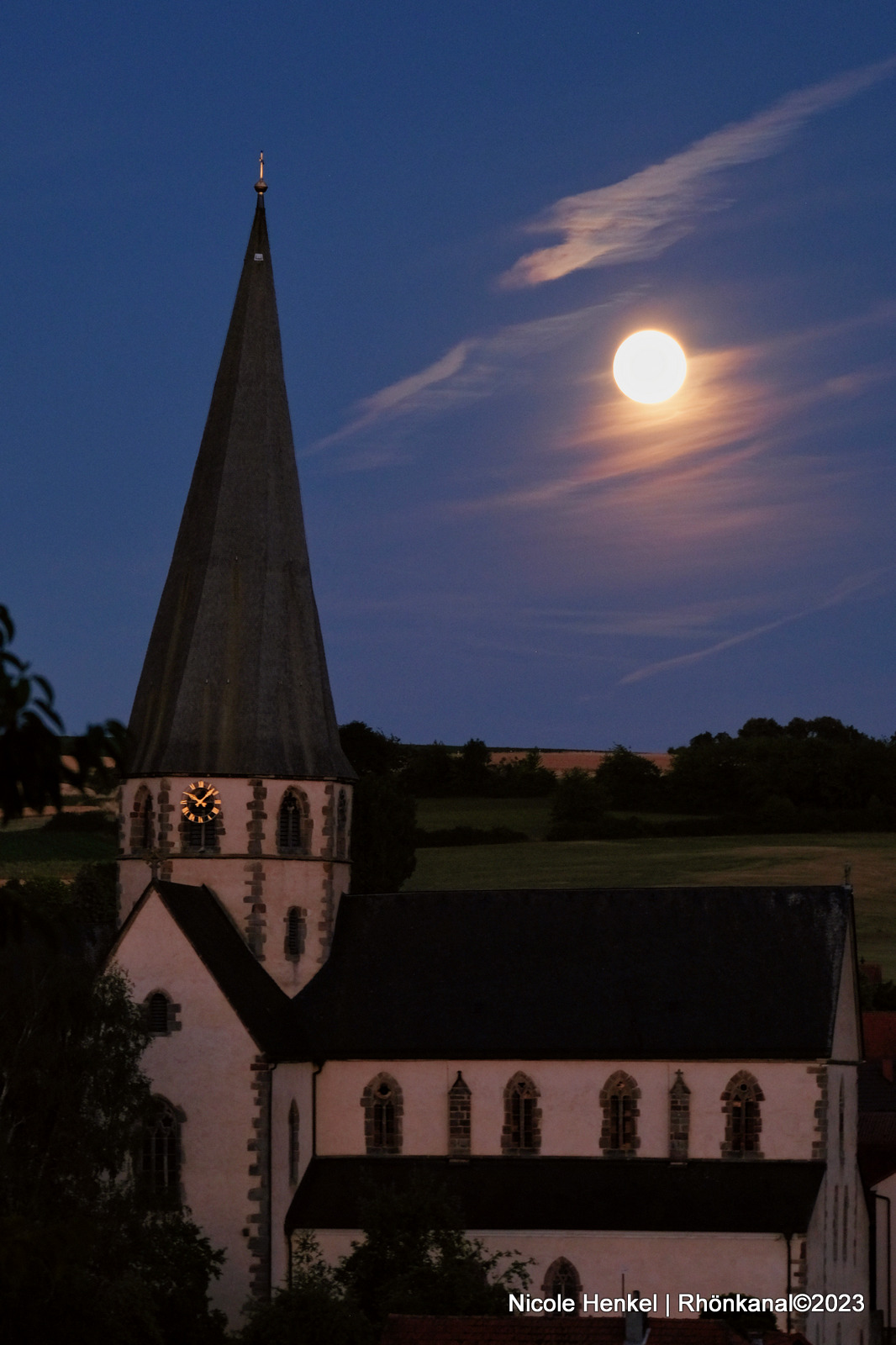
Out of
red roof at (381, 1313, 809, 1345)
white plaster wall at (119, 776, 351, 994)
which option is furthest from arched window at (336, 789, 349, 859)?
red roof at (381, 1313, 809, 1345)

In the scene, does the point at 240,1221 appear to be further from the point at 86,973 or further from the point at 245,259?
the point at 245,259

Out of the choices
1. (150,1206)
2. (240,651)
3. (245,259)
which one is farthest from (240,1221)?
(245,259)

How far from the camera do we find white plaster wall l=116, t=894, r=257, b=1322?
51906mm

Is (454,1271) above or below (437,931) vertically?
below

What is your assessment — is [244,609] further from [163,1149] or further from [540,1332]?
[540,1332]

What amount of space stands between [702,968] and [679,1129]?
4.03 metres

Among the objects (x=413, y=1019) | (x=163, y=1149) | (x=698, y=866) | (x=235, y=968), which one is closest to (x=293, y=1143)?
(x=163, y=1149)

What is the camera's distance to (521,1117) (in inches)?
2141

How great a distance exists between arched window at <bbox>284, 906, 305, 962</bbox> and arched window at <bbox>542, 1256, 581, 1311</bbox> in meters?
9.99

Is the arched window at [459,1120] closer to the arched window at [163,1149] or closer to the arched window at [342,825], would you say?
the arched window at [163,1149]

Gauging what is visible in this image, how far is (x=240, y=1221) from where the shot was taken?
169 feet

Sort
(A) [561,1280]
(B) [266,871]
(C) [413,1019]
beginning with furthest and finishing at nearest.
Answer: (B) [266,871] < (C) [413,1019] < (A) [561,1280]

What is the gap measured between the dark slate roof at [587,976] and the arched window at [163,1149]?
14.5 feet

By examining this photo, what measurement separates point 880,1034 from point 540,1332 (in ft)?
180
